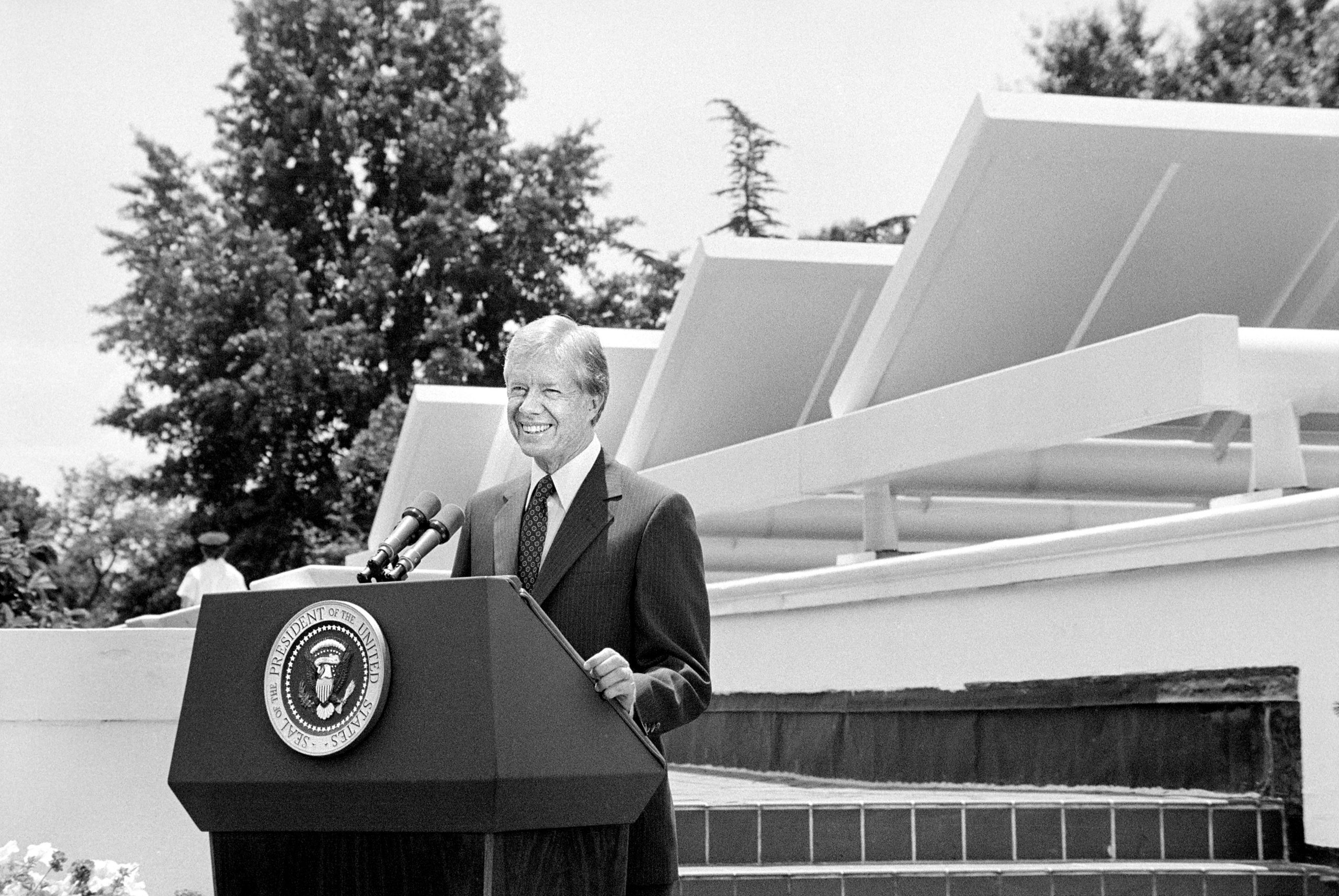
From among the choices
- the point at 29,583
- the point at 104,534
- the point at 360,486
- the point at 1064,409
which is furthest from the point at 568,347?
the point at 104,534

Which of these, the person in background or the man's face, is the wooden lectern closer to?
the man's face

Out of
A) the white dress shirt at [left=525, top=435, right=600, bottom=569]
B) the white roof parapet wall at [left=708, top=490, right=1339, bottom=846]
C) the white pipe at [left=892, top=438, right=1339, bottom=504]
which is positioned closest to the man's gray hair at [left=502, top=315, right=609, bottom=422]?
the white dress shirt at [left=525, top=435, right=600, bottom=569]

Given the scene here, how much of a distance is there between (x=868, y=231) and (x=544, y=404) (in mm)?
33724

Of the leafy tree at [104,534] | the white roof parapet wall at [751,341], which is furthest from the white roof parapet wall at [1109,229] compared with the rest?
the leafy tree at [104,534]

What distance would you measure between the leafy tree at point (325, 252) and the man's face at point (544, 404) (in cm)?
3192

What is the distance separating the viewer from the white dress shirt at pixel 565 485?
2.65 m

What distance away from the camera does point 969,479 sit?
31.9ft

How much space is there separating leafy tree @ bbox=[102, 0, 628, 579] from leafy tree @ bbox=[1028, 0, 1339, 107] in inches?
409

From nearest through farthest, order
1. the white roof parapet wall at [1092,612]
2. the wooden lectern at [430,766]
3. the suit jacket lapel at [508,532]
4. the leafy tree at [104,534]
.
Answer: the wooden lectern at [430,766] < the suit jacket lapel at [508,532] < the white roof parapet wall at [1092,612] < the leafy tree at [104,534]

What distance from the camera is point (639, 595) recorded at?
8.52 feet

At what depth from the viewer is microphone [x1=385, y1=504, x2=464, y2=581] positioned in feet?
8.17

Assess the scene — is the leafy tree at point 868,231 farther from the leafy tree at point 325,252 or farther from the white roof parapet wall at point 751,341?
the white roof parapet wall at point 751,341

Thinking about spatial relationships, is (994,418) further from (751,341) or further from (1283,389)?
(751,341)

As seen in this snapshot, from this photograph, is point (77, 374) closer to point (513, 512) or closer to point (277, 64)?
point (277, 64)
